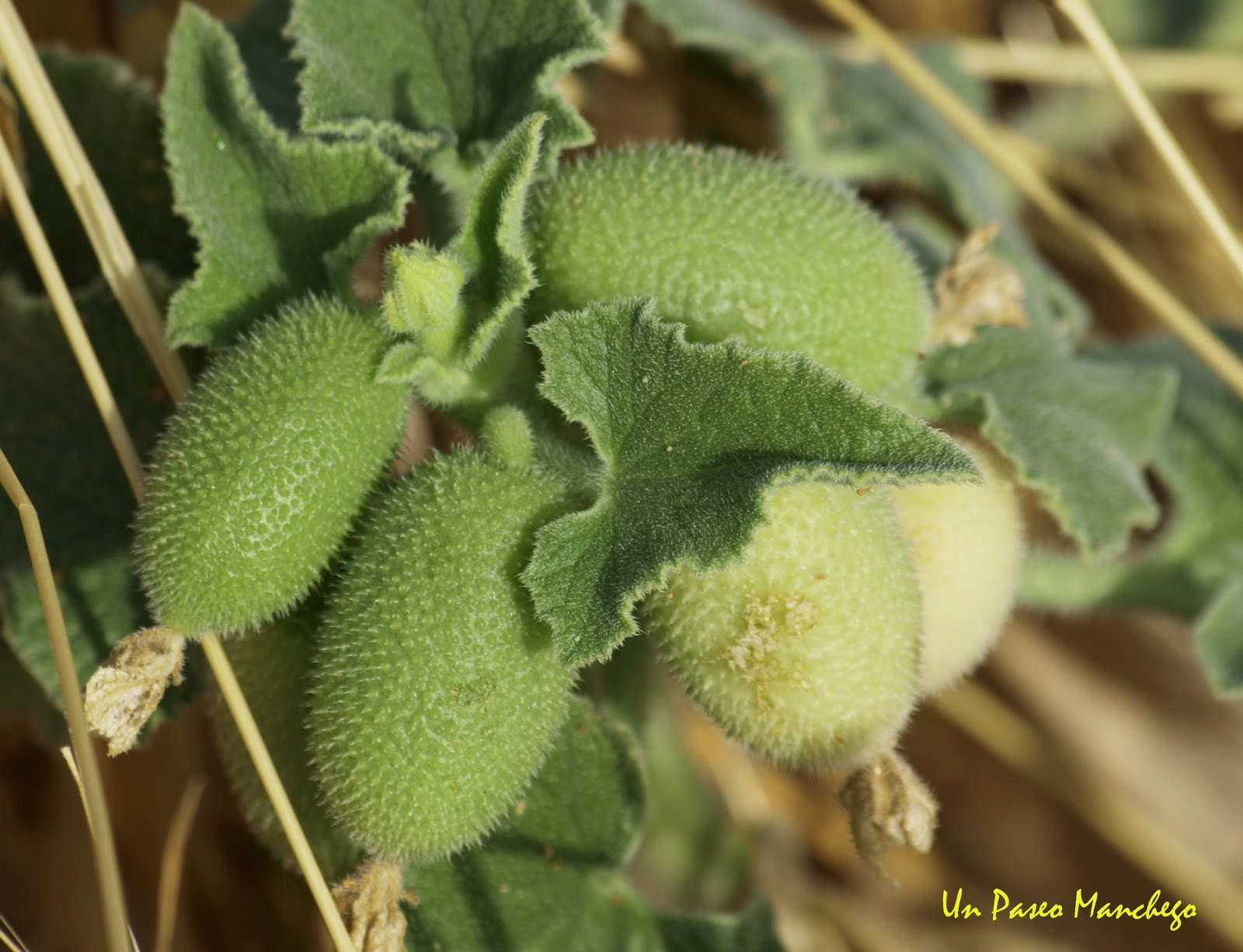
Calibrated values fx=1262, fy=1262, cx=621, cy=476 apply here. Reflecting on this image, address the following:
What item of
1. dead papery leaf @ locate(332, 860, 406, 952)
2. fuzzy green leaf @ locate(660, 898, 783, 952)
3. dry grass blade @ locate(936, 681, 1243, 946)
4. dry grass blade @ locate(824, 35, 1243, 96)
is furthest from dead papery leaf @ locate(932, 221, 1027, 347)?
dry grass blade @ locate(936, 681, 1243, 946)

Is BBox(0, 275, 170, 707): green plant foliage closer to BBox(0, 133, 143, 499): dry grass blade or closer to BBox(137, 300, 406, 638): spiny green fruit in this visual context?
BBox(0, 133, 143, 499): dry grass blade

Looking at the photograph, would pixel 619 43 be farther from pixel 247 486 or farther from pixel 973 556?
pixel 247 486

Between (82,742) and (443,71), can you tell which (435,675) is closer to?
(82,742)

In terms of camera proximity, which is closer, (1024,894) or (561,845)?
(561,845)

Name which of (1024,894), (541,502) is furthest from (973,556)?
(1024,894)

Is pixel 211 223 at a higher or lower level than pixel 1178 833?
higher

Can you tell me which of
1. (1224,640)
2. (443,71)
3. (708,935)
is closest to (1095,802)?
(1224,640)
